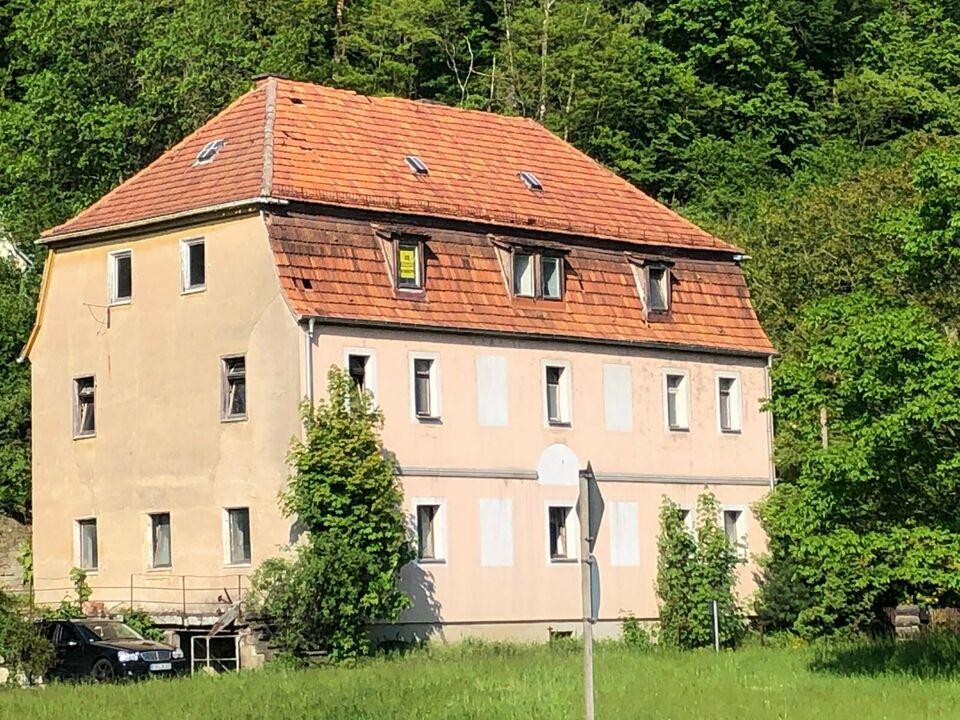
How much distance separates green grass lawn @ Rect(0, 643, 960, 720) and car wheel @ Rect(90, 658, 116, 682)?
6.44ft

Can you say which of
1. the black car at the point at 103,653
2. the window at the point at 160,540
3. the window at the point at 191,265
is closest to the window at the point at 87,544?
the window at the point at 160,540

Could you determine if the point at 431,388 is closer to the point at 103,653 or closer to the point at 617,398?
the point at 617,398

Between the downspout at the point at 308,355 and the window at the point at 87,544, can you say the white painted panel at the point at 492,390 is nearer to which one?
the downspout at the point at 308,355

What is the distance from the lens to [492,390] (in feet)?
176

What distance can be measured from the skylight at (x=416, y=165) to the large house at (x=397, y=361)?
8 centimetres

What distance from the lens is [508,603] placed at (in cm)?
5328

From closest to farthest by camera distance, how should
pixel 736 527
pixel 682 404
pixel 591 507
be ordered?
pixel 591 507 < pixel 682 404 < pixel 736 527

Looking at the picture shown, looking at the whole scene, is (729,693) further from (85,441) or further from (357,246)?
(85,441)

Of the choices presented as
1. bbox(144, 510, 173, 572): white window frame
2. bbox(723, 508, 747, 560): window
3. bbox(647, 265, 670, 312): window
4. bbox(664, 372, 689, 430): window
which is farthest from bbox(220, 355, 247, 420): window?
bbox(723, 508, 747, 560): window

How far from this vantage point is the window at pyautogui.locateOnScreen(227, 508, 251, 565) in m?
51.3

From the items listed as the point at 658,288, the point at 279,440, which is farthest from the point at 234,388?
the point at 658,288

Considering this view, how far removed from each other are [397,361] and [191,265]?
17.0ft

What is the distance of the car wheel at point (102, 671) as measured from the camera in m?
46.2

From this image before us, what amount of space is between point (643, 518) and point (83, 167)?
80.7 ft
